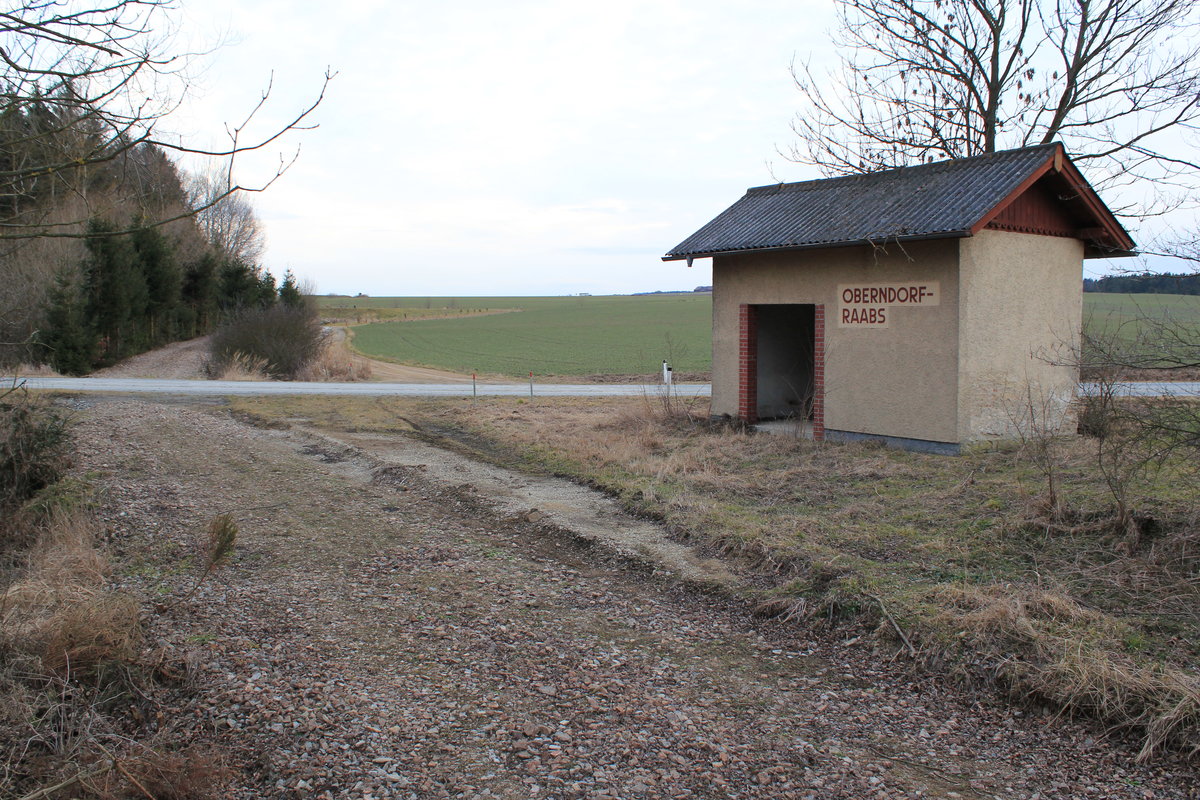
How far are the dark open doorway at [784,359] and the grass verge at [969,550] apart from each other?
241 cm

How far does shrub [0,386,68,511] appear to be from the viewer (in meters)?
7.74

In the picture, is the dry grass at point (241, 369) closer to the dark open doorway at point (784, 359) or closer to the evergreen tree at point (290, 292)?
the evergreen tree at point (290, 292)

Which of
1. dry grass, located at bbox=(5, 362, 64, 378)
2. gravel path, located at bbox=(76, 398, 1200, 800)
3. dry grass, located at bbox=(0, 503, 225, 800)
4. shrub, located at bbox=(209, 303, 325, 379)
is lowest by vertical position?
gravel path, located at bbox=(76, 398, 1200, 800)

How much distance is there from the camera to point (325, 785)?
3.96 m

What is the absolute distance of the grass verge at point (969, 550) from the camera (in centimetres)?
491

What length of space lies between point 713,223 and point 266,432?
29.3ft

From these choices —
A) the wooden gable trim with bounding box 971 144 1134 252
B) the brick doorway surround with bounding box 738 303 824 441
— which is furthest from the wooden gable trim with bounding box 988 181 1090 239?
the brick doorway surround with bounding box 738 303 824 441

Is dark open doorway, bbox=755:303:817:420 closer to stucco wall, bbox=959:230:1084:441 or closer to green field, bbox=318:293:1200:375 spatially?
green field, bbox=318:293:1200:375

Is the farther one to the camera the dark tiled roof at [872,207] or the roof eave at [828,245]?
the dark tiled roof at [872,207]

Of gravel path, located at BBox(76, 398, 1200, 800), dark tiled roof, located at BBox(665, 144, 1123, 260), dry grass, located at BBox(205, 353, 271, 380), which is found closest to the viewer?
gravel path, located at BBox(76, 398, 1200, 800)

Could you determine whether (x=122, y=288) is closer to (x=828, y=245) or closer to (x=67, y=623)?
(x=828, y=245)

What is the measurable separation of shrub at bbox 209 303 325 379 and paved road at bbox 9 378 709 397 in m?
4.24

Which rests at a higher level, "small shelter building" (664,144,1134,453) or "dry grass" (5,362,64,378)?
"small shelter building" (664,144,1134,453)

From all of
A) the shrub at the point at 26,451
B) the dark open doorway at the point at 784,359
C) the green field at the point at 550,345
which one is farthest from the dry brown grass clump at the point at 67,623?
the green field at the point at 550,345
